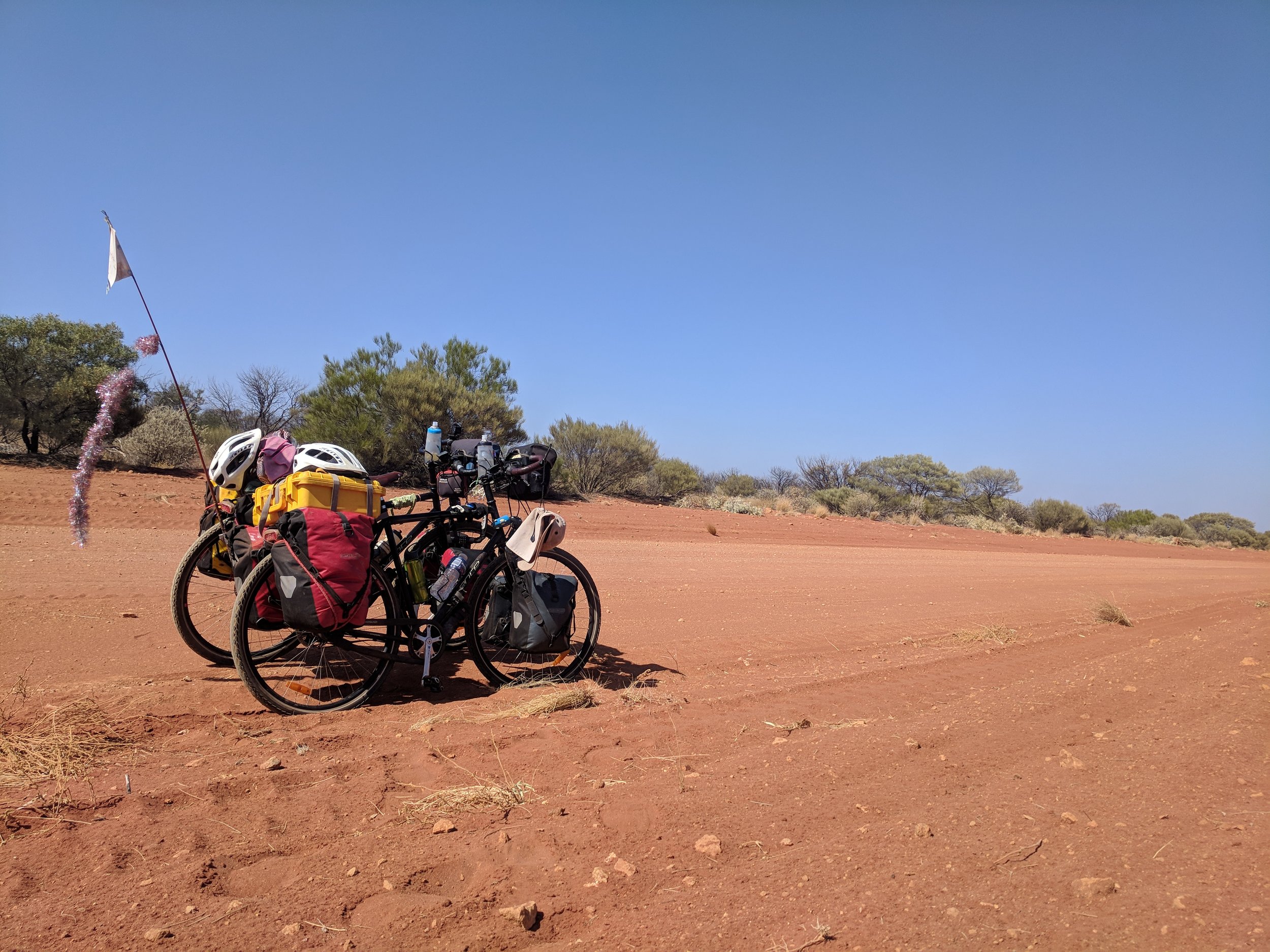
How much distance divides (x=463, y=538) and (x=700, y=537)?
12.4 metres

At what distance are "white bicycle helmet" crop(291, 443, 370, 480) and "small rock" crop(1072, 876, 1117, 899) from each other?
3.81 m

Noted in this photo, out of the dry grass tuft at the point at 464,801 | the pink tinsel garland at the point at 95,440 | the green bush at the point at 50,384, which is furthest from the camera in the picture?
the green bush at the point at 50,384

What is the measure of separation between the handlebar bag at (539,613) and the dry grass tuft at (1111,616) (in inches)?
266

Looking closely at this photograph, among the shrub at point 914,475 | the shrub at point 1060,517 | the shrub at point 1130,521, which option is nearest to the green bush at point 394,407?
the shrub at point 914,475

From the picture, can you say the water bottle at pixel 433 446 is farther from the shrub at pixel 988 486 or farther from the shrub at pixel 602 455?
the shrub at pixel 988 486

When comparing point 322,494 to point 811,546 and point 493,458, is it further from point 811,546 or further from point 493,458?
point 811,546

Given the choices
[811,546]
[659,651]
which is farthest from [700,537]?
[659,651]

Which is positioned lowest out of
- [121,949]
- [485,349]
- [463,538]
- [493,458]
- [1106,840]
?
[121,949]

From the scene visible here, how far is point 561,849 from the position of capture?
107 inches

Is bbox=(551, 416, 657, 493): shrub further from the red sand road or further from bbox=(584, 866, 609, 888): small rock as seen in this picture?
bbox=(584, 866, 609, 888): small rock

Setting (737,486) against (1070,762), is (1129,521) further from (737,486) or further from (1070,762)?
(1070,762)

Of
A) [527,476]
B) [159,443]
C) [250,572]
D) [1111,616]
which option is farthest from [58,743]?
[159,443]

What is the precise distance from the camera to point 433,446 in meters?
4.78

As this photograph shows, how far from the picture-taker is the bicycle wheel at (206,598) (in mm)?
4809
